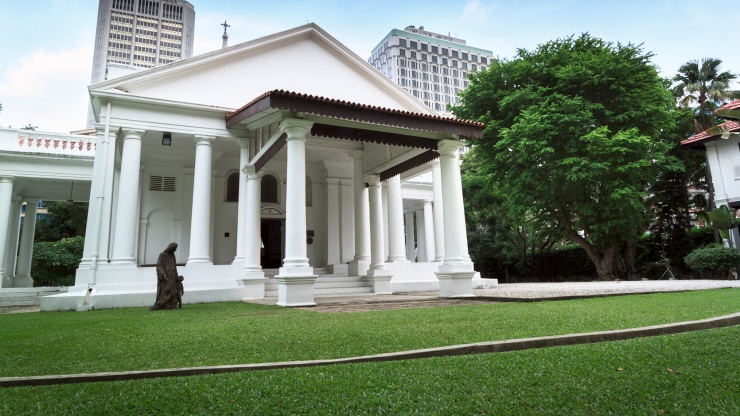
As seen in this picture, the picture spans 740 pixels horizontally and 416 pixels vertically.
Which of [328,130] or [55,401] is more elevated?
[328,130]

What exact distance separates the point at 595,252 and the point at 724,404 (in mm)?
21388

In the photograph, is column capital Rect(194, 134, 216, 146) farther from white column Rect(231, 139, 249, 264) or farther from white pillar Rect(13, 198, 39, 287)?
white pillar Rect(13, 198, 39, 287)

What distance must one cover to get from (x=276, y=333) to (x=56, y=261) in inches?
1025

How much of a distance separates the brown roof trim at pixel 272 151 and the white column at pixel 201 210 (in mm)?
1615

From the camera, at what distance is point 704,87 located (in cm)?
2547

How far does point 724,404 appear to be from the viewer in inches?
99.5

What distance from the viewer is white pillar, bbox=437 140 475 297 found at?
35.8 feet

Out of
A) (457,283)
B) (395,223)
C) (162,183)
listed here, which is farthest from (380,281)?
(162,183)

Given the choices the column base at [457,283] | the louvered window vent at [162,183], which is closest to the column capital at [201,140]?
the louvered window vent at [162,183]

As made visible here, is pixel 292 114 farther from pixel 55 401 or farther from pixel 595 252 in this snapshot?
pixel 595 252

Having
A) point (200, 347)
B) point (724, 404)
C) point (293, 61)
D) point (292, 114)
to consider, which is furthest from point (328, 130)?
point (724, 404)

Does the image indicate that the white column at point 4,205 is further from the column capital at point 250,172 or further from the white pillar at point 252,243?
the column capital at point 250,172

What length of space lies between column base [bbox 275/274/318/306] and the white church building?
0.08 feet

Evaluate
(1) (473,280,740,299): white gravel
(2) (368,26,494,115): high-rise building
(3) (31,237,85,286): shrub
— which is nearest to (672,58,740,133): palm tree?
(1) (473,280,740,299): white gravel
